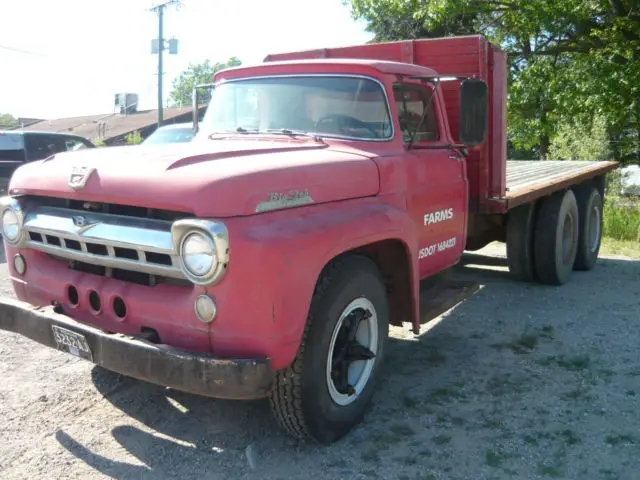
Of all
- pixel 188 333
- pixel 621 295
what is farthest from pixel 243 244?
pixel 621 295

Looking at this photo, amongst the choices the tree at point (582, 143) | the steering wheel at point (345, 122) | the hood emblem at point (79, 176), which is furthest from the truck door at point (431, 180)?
the tree at point (582, 143)

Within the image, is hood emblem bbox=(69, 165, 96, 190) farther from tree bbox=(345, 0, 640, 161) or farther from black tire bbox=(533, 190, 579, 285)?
tree bbox=(345, 0, 640, 161)

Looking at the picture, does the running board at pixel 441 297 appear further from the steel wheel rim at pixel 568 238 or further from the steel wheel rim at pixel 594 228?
the steel wheel rim at pixel 594 228

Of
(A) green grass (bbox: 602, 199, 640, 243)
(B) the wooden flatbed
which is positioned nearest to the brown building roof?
(A) green grass (bbox: 602, 199, 640, 243)

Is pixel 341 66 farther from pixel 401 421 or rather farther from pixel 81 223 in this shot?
pixel 401 421

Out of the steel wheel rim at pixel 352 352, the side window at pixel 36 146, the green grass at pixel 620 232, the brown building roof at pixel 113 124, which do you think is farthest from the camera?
the brown building roof at pixel 113 124

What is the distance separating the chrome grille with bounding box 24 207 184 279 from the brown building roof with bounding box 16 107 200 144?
2742 centimetres

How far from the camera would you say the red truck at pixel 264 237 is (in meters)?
2.86

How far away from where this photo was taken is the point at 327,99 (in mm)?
4129

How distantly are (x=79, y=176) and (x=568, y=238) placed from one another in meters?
5.92

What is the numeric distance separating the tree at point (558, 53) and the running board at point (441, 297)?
12401 millimetres

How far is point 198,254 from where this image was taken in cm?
283

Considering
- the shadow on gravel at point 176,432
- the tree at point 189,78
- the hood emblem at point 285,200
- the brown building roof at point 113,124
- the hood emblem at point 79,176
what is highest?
the tree at point 189,78

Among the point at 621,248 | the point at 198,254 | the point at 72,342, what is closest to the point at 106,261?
the point at 72,342
